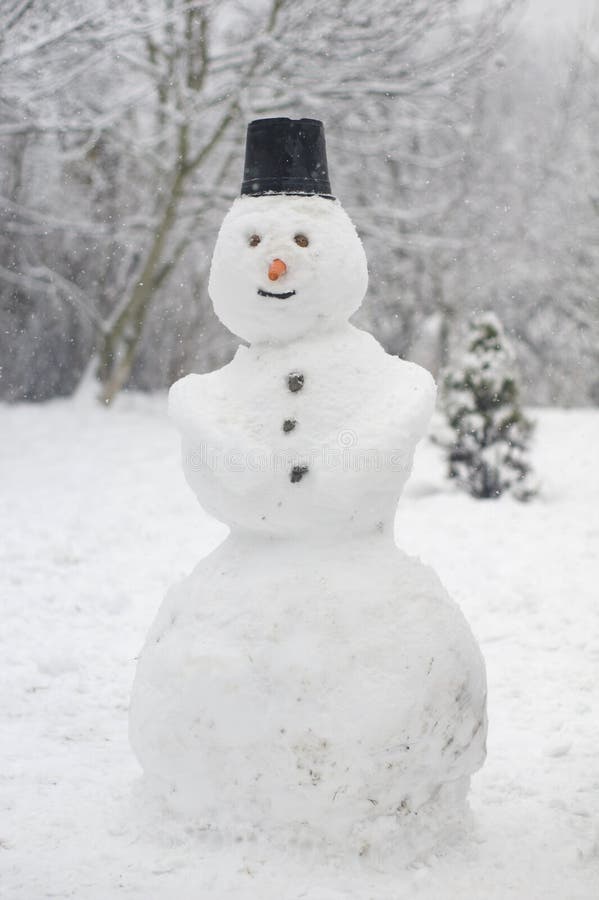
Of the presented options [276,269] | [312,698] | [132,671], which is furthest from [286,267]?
[132,671]

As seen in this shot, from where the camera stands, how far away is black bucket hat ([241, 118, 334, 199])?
3.38m

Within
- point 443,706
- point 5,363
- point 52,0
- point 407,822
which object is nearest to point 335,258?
point 443,706

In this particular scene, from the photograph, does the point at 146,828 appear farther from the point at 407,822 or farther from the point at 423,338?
the point at 423,338

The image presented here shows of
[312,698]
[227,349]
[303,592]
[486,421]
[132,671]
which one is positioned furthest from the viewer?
[227,349]

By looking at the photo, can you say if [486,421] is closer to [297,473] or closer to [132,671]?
[132,671]

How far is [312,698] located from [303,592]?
368mm

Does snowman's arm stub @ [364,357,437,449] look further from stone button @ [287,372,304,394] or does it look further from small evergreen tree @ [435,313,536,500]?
small evergreen tree @ [435,313,536,500]

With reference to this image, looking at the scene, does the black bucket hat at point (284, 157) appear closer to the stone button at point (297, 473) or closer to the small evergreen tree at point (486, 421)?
the stone button at point (297, 473)

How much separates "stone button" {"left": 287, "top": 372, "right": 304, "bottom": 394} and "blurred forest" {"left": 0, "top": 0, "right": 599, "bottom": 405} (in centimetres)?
606

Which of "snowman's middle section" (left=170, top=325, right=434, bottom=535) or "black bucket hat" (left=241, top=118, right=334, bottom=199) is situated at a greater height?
"black bucket hat" (left=241, top=118, right=334, bottom=199)

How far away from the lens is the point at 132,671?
210 inches

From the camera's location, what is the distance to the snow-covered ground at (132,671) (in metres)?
3.14

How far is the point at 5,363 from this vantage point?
1606 centimetres

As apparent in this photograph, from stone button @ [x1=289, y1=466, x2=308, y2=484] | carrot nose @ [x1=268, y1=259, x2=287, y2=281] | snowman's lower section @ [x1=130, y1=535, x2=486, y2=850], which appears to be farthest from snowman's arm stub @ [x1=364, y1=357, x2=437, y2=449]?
carrot nose @ [x1=268, y1=259, x2=287, y2=281]
